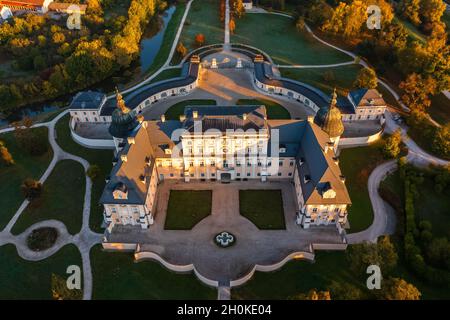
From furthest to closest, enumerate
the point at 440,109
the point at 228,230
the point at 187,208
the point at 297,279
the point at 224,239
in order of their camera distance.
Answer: the point at 440,109
the point at 187,208
the point at 228,230
the point at 224,239
the point at 297,279

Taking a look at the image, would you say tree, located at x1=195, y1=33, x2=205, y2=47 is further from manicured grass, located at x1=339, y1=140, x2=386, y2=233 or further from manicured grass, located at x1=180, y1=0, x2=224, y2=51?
manicured grass, located at x1=339, y1=140, x2=386, y2=233

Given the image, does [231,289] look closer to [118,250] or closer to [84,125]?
[118,250]

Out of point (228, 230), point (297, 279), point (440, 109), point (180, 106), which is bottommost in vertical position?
point (297, 279)

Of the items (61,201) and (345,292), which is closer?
(345,292)

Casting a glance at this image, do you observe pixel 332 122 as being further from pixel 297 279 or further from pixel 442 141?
pixel 297 279

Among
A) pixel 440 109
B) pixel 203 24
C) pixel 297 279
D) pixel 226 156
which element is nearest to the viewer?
pixel 297 279

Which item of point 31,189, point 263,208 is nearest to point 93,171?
point 31,189

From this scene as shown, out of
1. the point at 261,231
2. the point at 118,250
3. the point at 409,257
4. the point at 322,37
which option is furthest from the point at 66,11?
the point at 409,257

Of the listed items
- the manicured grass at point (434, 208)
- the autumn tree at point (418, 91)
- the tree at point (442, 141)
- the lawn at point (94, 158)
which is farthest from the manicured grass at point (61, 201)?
the autumn tree at point (418, 91)
